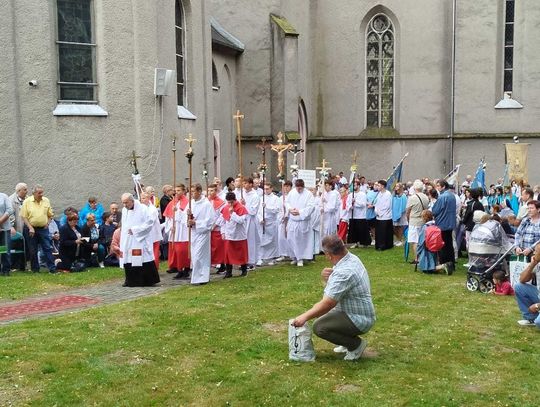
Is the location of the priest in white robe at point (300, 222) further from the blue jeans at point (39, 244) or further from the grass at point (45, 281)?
the blue jeans at point (39, 244)

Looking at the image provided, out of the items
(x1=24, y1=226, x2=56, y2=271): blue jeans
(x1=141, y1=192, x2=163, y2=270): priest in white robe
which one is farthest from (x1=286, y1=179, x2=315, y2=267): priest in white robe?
(x1=24, y1=226, x2=56, y2=271): blue jeans

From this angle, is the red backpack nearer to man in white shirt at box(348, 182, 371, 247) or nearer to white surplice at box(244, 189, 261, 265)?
white surplice at box(244, 189, 261, 265)

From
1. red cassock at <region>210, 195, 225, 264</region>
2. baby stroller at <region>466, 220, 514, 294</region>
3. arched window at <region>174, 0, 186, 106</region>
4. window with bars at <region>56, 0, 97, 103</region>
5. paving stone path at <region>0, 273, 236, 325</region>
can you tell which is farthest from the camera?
arched window at <region>174, 0, 186, 106</region>

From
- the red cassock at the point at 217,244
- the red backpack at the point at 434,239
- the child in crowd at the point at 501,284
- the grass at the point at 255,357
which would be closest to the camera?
the grass at the point at 255,357

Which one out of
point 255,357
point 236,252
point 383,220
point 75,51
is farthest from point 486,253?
point 75,51

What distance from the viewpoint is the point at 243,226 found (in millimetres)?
14930

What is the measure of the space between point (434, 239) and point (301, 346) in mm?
7180

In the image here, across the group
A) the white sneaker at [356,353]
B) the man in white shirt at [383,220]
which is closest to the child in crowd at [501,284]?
the white sneaker at [356,353]

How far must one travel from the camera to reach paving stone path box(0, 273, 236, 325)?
11086mm

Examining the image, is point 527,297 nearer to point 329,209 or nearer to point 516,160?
point 329,209

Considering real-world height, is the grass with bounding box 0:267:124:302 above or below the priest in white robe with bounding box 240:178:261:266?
below

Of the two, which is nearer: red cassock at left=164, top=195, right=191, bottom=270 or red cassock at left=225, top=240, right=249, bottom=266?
red cassock at left=225, top=240, right=249, bottom=266

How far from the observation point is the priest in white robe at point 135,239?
43.7ft

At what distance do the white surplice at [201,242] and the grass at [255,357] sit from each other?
1.82 metres
